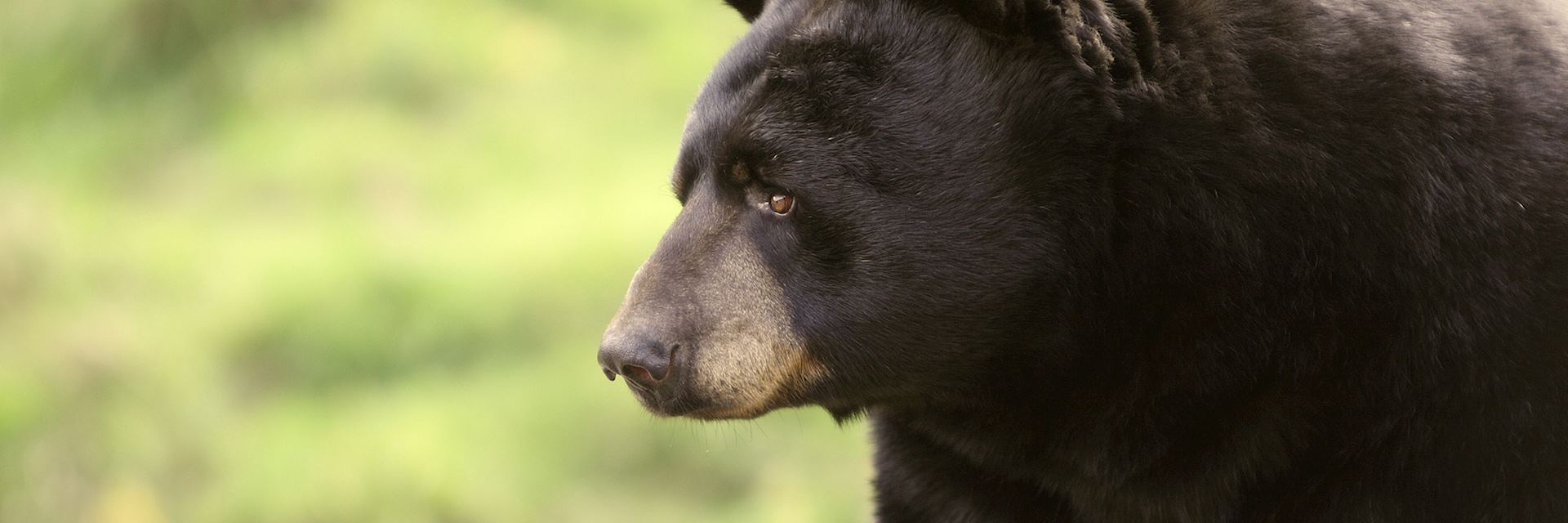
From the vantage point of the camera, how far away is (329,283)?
6234 mm

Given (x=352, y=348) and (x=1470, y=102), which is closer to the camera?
(x=1470, y=102)

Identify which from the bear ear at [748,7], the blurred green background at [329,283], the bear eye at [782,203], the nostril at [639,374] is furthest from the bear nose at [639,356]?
the blurred green background at [329,283]

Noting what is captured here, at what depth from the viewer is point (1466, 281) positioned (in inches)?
96.8

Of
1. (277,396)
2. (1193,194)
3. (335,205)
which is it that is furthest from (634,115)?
(1193,194)

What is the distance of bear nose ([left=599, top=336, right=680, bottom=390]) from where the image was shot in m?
2.67

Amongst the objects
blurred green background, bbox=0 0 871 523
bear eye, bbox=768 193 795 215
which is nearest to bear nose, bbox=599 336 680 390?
bear eye, bbox=768 193 795 215

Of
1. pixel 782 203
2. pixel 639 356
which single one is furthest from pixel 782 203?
pixel 639 356

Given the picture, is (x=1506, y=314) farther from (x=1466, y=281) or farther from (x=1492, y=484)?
(x=1492, y=484)

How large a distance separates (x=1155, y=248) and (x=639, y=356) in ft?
2.97

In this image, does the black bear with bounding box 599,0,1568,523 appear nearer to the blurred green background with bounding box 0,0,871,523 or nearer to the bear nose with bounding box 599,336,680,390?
the bear nose with bounding box 599,336,680,390

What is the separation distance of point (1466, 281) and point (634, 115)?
5.16m

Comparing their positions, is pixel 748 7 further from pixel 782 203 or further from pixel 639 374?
pixel 639 374

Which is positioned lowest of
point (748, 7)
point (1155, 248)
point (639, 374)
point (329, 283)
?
point (329, 283)

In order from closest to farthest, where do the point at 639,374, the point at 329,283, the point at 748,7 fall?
the point at 639,374
the point at 748,7
the point at 329,283
